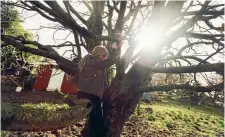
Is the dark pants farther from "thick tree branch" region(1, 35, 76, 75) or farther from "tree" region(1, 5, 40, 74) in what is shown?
"tree" region(1, 5, 40, 74)

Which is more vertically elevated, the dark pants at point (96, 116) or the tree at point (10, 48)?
the tree at point (10, 48)

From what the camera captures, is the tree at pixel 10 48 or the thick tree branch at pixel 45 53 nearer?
the thick tree branch at pixel 45 53

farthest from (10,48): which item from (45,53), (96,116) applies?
(96,116)

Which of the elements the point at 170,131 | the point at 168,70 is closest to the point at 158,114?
the point at 170,131

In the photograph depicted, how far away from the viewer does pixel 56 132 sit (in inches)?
321

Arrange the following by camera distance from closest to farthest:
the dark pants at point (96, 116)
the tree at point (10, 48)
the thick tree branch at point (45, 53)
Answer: the dark pants at point (96, 116) < the thick tree branch at point (45, 53) < the tree at point (10, 48)

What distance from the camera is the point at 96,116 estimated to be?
5203 mm

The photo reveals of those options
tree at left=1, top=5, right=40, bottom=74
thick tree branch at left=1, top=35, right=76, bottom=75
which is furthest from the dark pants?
tree at left=1, top=5, right=40, bottom=74

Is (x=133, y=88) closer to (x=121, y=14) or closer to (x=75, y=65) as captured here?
(x=75, y=65)

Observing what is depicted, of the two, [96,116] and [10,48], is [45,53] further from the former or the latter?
[10,48]

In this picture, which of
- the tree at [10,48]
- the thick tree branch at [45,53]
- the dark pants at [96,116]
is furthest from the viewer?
the tree at [10,48]

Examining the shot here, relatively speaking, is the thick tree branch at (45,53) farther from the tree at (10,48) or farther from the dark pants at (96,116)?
the dark pants at (96,116)

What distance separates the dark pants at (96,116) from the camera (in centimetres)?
516

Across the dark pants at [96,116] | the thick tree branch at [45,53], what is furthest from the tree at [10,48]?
the dark pants at [96,116]
